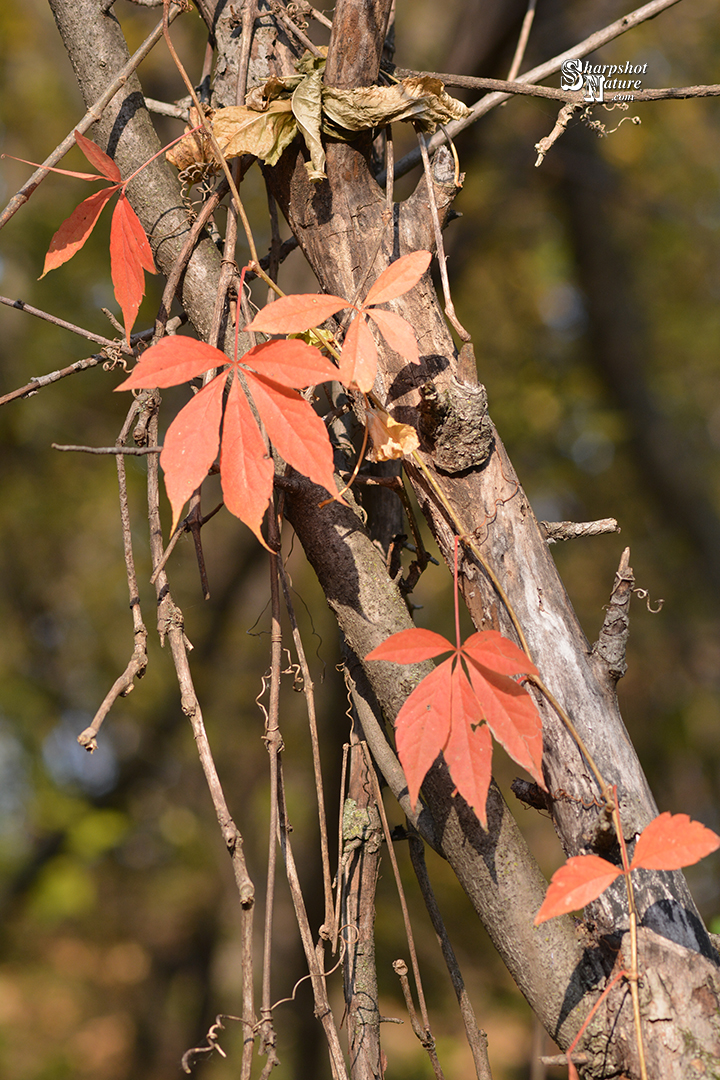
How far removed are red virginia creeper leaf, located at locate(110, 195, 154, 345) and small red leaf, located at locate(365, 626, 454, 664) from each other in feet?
1.57

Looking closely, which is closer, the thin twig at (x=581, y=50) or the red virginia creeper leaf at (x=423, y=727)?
the red virginia creeper leaf at (x=423, y=727)

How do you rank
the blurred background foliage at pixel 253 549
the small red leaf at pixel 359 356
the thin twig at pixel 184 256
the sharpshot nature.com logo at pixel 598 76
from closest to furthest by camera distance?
the small red leaf at pixel 359 356 < the thin twig at pixel 184 256 < the sharpshot nature.com logo at pixel 598 76 < the blurred background foliage at pixel 253 549

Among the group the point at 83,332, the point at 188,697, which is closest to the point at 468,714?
the point at 188,697

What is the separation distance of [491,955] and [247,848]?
77.3 inches

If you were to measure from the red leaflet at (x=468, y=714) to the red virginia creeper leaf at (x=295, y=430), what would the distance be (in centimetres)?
17

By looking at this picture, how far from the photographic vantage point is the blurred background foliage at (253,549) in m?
3.42

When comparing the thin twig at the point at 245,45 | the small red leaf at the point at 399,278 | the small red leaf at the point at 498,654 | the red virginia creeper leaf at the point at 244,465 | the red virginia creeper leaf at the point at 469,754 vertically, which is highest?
the thin twig at the point at 245,45

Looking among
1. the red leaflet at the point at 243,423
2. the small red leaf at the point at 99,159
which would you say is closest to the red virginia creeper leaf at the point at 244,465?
the red leaflet at the point at 243,423

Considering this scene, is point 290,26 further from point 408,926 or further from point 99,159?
point 408,926

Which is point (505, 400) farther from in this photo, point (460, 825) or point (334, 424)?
point (460, 825)

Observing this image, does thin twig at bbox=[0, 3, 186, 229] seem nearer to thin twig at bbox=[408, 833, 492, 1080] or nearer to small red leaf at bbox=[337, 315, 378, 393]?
small red leaf at bbox=[337, 315, 378, 393]

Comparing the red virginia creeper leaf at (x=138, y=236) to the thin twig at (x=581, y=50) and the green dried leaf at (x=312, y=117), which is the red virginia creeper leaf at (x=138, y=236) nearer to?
the green dried leaf at (x=312, y=117)

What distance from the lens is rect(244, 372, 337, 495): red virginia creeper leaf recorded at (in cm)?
61

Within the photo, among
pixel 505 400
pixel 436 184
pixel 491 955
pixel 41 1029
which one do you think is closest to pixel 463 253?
pixel 505 400
